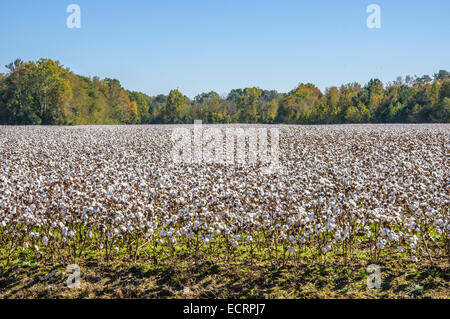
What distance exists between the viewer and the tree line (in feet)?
263

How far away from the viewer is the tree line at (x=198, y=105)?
263 ft

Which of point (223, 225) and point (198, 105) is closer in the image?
point (223, 225)

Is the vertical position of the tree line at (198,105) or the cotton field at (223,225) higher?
the tree line at (198,105)

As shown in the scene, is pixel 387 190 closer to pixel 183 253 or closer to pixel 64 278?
pixel 183 253

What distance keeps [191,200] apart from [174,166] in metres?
7.53

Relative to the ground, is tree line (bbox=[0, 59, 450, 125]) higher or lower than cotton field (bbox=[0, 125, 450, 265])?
higher

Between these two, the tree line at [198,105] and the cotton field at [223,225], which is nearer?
the cotton field at [223,225]

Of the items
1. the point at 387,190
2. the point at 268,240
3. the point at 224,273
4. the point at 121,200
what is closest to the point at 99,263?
the point at 121,200

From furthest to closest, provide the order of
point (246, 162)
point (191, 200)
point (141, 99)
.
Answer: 1. point (141, 99)
2. point (246, 162)
3. point (191, 200)

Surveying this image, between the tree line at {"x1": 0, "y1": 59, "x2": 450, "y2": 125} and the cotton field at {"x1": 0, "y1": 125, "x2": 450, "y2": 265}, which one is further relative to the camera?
the tree line at {"x1": 0, "y1": 59, "x2": 450, "y2": 125}

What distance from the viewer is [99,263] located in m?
7.87

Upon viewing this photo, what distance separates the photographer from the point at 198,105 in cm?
11825

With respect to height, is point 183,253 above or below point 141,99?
below
